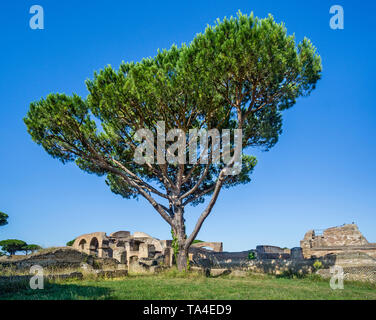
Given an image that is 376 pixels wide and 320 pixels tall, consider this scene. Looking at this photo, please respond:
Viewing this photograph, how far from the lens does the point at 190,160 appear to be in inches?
545

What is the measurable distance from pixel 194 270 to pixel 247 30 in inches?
368

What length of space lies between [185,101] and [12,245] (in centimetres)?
3274

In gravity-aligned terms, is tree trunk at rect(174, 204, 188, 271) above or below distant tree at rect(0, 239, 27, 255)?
above

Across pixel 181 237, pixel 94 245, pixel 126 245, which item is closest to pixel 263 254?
pixel 181 237

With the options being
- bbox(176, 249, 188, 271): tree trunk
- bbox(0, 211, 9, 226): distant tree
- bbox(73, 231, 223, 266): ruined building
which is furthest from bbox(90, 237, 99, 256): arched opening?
bbox(176, 249, 188, 271): tree trunk

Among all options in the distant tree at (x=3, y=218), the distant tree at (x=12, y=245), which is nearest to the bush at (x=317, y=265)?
the distant tree at (x=3, y=218)

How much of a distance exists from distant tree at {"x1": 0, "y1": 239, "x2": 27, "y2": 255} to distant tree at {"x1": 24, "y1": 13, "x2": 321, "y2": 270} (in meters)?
26.7

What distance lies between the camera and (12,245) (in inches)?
1346

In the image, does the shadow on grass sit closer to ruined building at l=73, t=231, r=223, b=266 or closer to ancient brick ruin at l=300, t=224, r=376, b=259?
ruined building at l=73, t=231, r=223, b=266

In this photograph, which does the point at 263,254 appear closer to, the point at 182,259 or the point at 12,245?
the point at 182,259

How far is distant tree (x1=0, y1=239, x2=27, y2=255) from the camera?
112 feet

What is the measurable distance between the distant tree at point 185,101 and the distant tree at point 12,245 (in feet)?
87.6

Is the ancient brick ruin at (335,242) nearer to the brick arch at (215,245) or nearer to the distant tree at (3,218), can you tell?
the brick arch at (215,245)

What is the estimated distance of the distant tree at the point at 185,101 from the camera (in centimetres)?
1034
